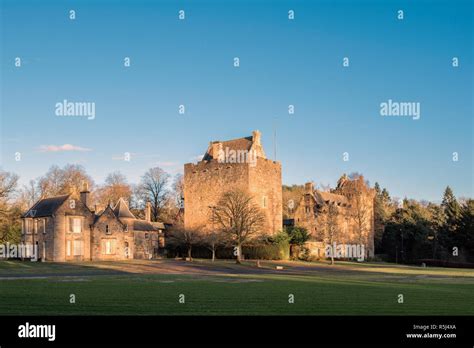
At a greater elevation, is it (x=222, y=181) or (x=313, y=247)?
(x=222, y=181)

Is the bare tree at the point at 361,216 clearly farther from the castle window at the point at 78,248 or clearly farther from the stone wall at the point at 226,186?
the castle window at the point at 78,248

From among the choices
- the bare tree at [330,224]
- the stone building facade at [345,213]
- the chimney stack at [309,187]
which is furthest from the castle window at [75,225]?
the chimney stack at [309,187]

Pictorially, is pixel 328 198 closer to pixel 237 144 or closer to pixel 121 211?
pixel 237 144

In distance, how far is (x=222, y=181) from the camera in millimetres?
68688

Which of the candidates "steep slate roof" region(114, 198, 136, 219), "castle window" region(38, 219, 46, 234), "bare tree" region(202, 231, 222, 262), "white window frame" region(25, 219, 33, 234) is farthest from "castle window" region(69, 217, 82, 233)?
"bare tree" region(202, 231, 222, 262)

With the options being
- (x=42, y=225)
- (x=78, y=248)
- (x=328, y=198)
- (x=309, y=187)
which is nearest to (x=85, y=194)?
(x=42, y=225)

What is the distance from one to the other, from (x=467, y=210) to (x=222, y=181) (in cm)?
3533

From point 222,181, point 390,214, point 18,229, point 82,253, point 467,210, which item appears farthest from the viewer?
point 390,214

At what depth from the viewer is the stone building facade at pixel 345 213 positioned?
80750 millimetres

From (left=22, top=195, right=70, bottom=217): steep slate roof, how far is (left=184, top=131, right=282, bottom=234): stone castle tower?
17.2 m

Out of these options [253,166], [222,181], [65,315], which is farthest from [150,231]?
[65,315]

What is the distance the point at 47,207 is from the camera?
58.3m

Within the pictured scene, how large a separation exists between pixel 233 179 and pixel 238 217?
8569 millimetres
